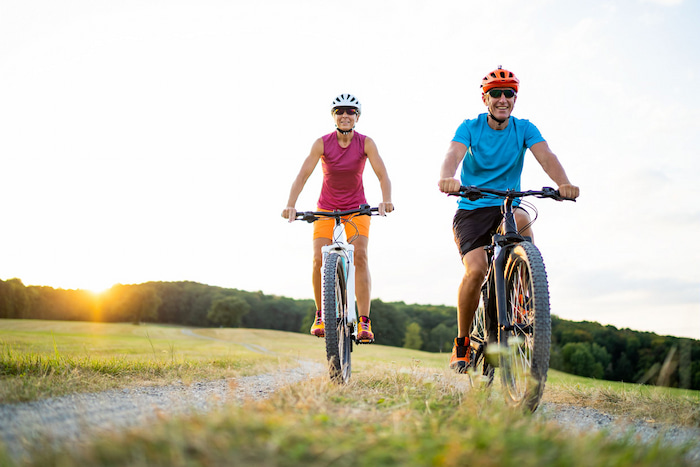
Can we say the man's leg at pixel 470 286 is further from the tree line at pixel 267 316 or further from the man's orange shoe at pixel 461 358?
the tree line at pixel 267 316

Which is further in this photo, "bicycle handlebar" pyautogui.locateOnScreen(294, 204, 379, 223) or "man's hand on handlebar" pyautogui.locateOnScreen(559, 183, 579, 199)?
"bicycle handlebar" pyautogui.locateOnScreen(294, 204, 379, 223)

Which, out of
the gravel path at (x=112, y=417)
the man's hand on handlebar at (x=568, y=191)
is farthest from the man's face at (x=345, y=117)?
the gravel path at (x=112, y=417)

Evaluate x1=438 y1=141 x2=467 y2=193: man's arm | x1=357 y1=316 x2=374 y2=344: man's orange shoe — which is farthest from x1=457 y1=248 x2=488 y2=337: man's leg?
x1=357 y1=316 x2=374 y2=344: man's orange shoe

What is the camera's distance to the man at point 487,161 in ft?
14.5

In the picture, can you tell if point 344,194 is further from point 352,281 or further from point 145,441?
point 145,441

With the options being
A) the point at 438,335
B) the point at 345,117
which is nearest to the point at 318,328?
the point at 345,117

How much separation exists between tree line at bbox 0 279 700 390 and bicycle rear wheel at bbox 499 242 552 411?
13054mm

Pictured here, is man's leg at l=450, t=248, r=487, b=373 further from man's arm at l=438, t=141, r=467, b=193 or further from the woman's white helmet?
the woman's white helmet

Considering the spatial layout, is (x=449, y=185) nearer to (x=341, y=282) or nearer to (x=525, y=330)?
(x=525, y=330)

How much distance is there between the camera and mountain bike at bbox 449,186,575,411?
10.3ft

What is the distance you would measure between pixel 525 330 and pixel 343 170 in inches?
116

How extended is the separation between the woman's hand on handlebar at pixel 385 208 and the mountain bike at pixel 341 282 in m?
0.05

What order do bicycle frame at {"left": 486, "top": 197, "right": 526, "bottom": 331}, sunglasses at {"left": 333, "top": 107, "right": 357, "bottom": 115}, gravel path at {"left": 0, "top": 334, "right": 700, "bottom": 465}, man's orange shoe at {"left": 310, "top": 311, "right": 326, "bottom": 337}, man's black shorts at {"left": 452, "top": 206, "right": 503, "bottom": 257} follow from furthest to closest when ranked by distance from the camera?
sunglasses at {"left": 333, "top": 107, "right": 357, "bottom": 115}
man's orange shoe at {"left": 310, "top": 311, "right": 326, "bottom": 337}
man's black shorts at {"left": 452, "top": 206, "right": 503, "bottom": 257}
bicycle frame at {"left": 486, "top": 197, "right": 526, "bottom": 331}
gravel path at {"left": 0, "top": 334, "right": 700, "bottom": 465}

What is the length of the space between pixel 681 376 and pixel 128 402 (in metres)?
3.87
